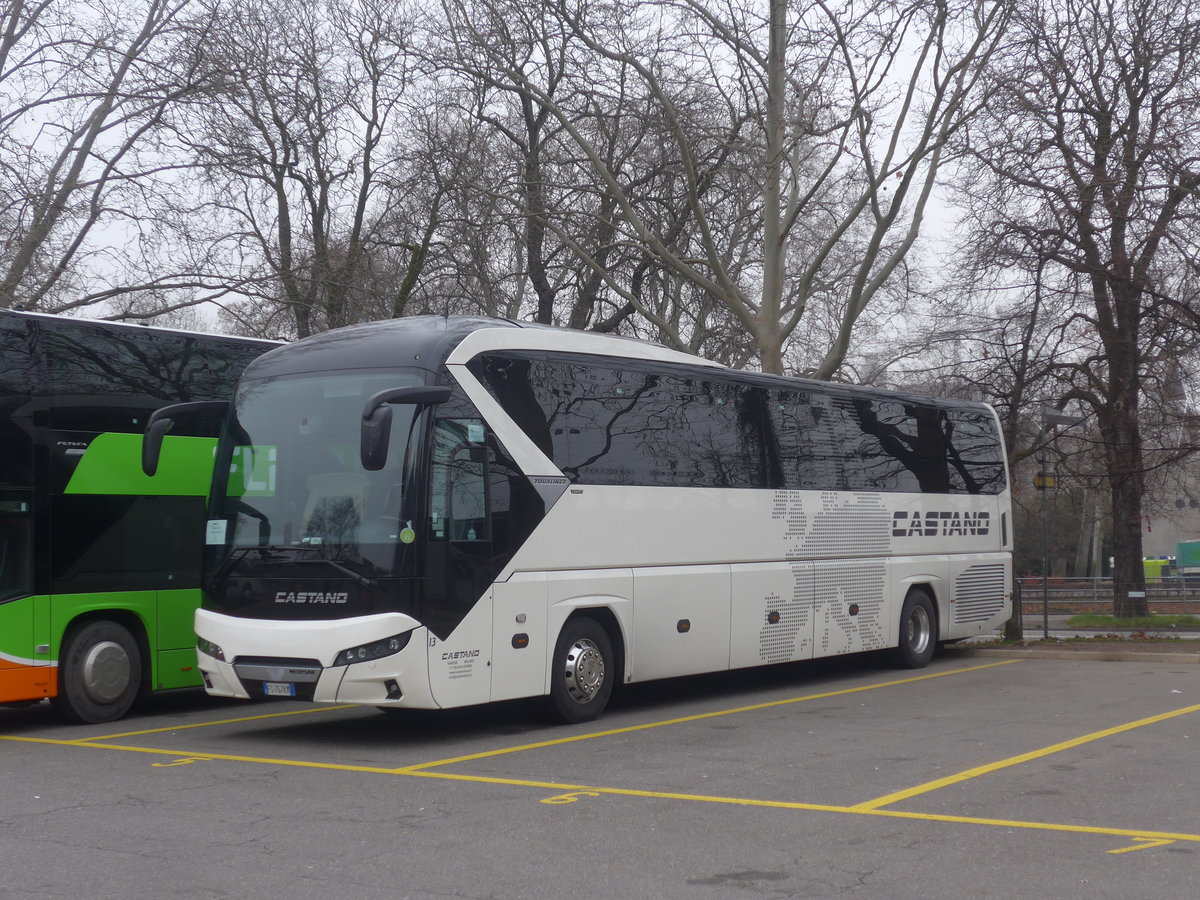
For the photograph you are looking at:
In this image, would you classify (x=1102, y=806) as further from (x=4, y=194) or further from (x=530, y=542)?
(x=4, y=194)

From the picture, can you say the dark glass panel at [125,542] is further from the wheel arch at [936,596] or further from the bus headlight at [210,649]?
the wheel arch at [936,596]

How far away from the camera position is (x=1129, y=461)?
2506cm

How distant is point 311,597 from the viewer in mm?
10727

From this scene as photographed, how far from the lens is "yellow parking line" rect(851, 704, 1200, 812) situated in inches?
326

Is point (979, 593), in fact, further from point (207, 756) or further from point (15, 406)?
point (15, 406)

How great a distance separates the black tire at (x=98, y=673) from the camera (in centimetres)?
1235

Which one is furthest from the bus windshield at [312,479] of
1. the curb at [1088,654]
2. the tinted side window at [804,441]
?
the curb at [1088,654]

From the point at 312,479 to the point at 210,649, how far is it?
171cm

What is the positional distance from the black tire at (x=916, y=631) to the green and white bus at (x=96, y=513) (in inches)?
351

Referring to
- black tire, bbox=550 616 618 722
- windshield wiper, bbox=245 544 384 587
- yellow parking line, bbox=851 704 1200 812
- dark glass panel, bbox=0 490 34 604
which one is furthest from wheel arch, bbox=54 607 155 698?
yellow parking line, bbox=851 704 1200 812

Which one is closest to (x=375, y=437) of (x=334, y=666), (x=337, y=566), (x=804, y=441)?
(x=337, y=566)

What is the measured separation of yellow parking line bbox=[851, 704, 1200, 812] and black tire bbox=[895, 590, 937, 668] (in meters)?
4.69

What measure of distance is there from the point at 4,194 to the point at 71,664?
10443mm

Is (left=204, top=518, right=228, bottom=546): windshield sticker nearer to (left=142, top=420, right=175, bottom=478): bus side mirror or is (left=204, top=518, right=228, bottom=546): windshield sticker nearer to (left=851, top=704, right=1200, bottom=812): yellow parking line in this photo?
(left=142, top=420, right=175, bottom=478): bus side mirror
